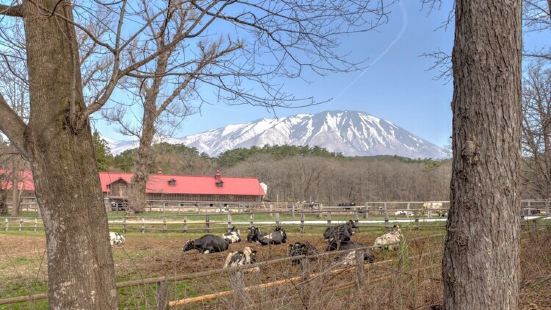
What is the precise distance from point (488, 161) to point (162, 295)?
2.86 m

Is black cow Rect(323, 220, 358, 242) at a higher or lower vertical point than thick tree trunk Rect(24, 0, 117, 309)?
lower

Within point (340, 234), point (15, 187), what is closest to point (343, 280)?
point (340, 234)

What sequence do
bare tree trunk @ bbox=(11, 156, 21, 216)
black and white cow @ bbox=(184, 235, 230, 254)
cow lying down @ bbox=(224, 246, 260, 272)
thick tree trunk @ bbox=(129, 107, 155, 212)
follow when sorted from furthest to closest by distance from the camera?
1. bare tree trunk @ bbox=(11, 156, 21, 216)
2. thick tree trunk @ bbox=(129, 107, 155, 212)
3. black and white cow @ bbox=(184, 235, 230, 254)
4. cow lying down @ bbox=(224, 246, 260, 272)

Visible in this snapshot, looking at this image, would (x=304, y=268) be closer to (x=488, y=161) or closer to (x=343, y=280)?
(x=343, y=280)

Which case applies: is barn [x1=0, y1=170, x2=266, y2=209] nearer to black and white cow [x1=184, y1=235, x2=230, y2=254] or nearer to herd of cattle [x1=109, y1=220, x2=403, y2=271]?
herd of cattle [x1=109, y1=220, x2=403, y2=271]

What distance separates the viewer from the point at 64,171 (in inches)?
135

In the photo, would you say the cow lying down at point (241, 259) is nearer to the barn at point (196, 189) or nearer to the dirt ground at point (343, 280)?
the dirt ground at point (343, 280)

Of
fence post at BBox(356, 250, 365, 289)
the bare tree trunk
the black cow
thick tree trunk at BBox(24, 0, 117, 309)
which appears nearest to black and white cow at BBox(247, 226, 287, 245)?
the black cow

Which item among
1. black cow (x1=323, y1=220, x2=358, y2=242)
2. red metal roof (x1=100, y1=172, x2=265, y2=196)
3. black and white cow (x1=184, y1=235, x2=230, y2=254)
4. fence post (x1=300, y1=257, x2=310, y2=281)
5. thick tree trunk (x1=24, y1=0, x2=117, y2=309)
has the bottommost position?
black and white cow (x1=184, y1=235, x2=230, y2=254)

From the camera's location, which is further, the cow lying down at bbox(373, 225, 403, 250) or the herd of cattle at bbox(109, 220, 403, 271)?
the herd of cattle at bbox(109, 220, 403, 271)

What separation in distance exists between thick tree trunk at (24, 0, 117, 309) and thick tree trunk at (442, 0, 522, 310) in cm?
244

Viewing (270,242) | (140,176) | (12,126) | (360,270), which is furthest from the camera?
(140,176)

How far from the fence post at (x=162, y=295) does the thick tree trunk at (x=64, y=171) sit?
1.16 m

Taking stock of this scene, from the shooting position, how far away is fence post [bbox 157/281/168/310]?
4.73 metres
